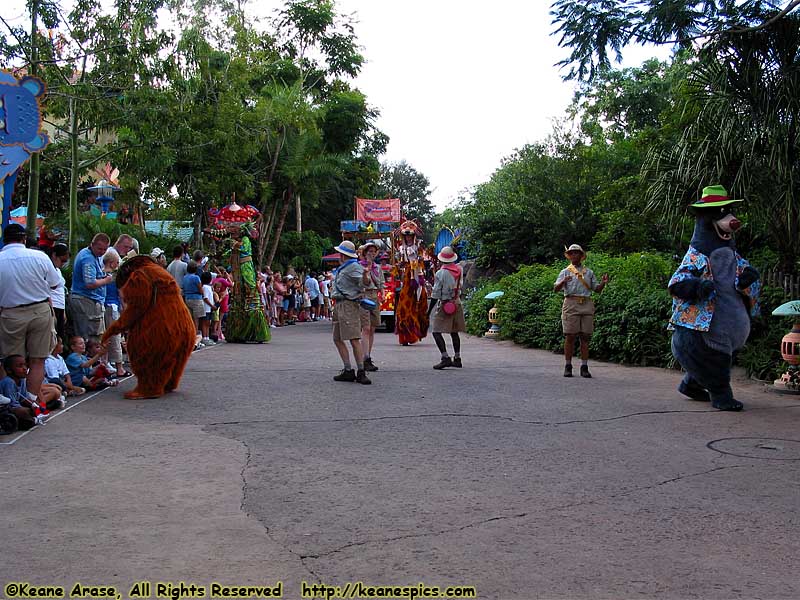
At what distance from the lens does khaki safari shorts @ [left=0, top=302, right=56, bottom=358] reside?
322 inches

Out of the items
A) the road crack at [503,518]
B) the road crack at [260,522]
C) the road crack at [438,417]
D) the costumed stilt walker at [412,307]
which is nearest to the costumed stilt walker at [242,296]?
the costumed stilt walker at [412,307]

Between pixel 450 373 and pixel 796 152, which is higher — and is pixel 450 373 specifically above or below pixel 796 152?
below

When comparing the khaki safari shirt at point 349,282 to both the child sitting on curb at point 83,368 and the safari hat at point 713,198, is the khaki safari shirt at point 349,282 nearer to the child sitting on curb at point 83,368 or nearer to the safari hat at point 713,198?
the child sitting on curb at point 83,368

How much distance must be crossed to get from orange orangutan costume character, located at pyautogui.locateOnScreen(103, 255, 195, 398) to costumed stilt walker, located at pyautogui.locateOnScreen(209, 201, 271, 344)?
8174 mm

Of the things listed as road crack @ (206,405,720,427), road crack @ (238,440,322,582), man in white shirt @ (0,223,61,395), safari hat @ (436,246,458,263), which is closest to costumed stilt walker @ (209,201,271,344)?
safari hat @ (436,246,458,263)

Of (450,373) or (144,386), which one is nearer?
(144,386)

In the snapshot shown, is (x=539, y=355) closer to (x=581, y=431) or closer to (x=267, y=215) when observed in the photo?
(x=581, y=431)

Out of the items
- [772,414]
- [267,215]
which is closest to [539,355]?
[772,414]

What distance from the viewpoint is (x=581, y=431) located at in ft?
25.1

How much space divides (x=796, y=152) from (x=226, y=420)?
857cm

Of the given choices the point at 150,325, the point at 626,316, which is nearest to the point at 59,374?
the point at 150,325

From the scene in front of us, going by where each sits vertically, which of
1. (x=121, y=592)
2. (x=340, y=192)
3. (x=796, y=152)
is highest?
(x=340, y=192)

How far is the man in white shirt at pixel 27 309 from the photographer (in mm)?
8188

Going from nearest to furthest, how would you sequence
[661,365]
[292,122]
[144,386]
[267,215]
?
1. [144,386]
2. [661,365]
3. [292,122]
4. [267,215]
